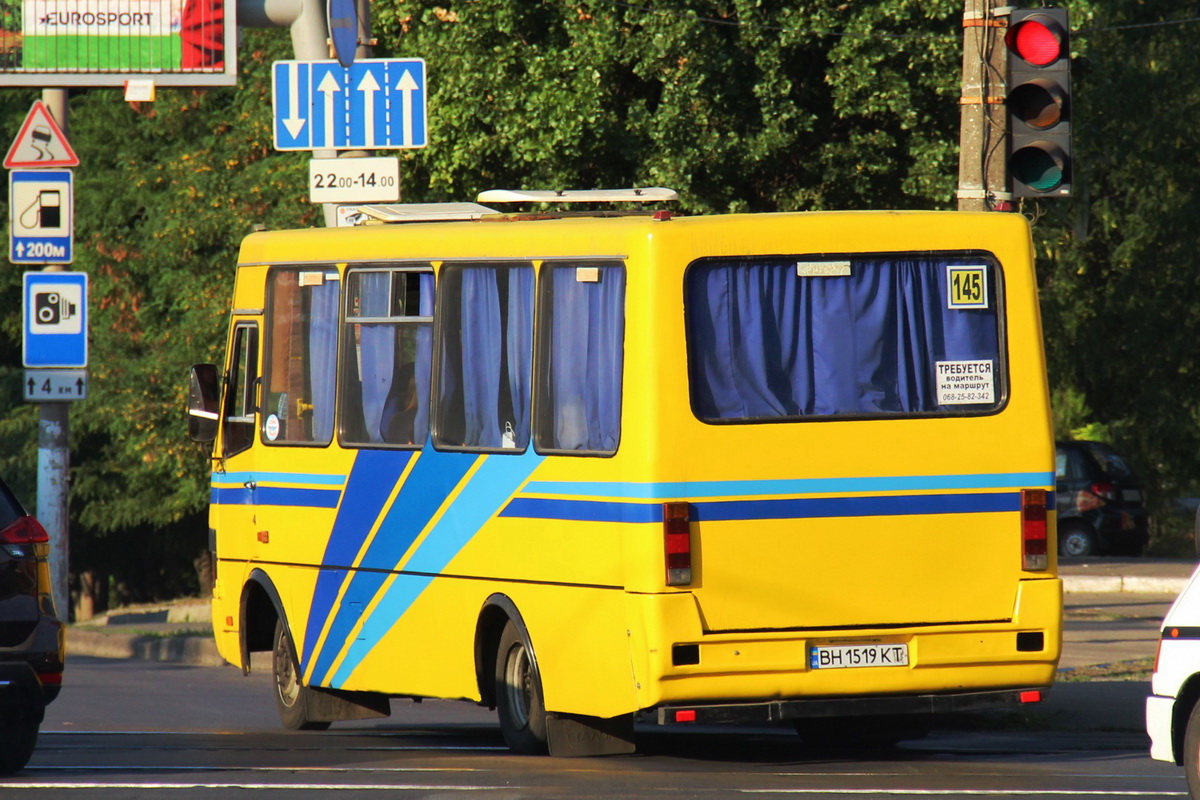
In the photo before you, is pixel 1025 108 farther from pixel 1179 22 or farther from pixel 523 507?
pixel 1179 22

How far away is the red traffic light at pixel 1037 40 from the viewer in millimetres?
11234

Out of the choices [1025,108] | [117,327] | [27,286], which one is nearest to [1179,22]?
[117,327]

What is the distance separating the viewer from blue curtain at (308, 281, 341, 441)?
1154cm

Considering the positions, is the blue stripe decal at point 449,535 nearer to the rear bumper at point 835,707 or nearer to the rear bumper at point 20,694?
the rear bumper at point 835,707

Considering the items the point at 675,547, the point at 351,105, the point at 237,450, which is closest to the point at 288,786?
the point at 675,547

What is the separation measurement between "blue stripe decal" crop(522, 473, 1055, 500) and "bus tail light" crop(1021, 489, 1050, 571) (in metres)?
0.05

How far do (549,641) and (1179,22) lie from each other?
106 feet

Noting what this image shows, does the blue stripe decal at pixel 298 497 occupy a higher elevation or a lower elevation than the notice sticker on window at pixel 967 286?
lower

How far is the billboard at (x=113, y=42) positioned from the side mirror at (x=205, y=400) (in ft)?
24.9

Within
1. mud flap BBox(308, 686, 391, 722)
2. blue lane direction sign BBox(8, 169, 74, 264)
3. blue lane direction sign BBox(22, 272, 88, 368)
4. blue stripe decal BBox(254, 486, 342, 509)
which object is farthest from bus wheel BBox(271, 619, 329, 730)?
blue lane direction sign BBox(8, 169, 74, 264)

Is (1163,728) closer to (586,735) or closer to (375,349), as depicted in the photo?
(586,735)

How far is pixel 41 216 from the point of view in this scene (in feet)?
60.2

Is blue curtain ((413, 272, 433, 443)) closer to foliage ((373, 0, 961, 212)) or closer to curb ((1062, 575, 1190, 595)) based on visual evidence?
foliage ((373, 0, 961, 212))

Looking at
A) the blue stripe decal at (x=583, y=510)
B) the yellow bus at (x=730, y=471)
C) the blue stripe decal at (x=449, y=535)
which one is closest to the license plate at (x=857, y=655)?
the yellow bus at (x=730, y=471)
